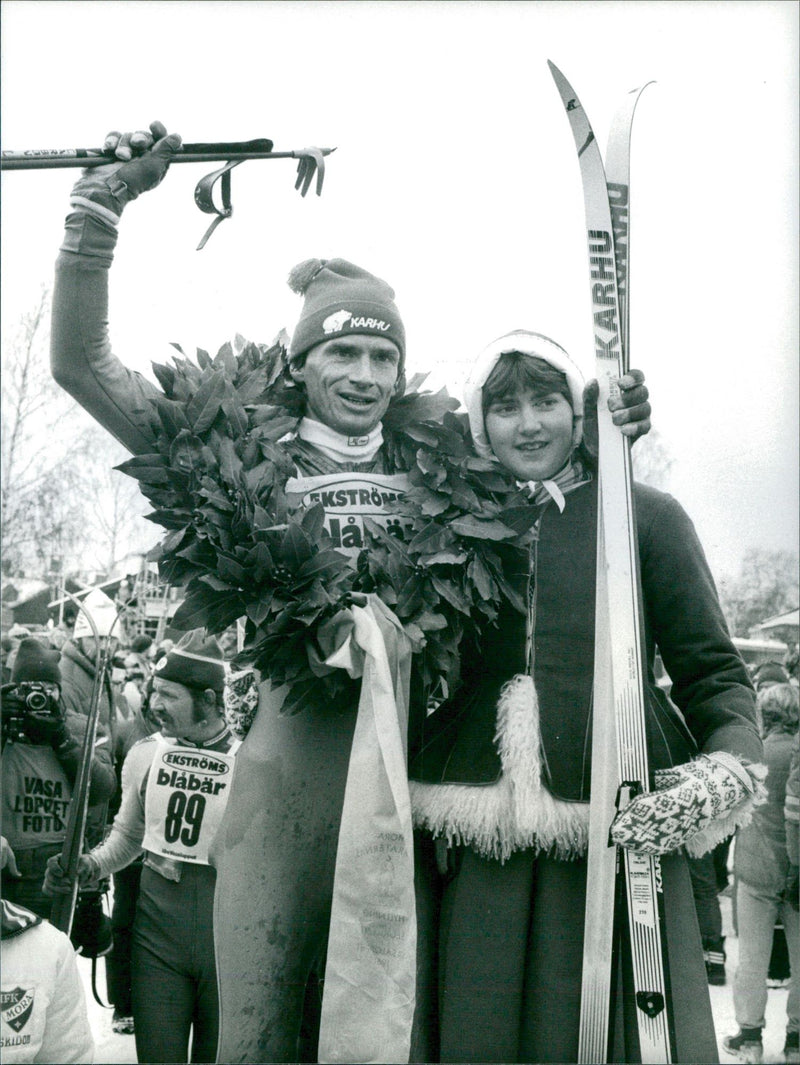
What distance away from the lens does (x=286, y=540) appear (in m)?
2.12

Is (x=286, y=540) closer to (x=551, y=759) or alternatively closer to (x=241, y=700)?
(x=241, y=700)

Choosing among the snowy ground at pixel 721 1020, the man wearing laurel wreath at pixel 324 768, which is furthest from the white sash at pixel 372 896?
the snowy ground at pixel 721 1020

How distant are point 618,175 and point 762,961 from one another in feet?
5.54

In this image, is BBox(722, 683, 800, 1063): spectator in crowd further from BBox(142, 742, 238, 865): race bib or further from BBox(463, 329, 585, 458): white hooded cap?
BBox(142, 742, 238, 865): race bib

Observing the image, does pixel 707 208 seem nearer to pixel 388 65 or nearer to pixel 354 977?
pixel 388 65

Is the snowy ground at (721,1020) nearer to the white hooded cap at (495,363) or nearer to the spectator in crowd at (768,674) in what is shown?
the spectator in crowd at (768,674)

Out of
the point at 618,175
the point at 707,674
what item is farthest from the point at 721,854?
the point at 618,175

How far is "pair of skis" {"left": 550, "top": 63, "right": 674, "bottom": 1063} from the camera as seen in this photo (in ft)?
6.91

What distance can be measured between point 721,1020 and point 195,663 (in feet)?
4.45

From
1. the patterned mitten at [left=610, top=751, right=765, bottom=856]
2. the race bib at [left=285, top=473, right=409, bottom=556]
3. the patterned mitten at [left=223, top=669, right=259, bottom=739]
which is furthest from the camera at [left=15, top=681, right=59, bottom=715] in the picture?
the patterned mitten at [left=610, top=751, right=765, bottom=856]

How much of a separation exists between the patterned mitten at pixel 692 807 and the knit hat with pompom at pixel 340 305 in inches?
42.0

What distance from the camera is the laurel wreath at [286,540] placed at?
2.13 metres

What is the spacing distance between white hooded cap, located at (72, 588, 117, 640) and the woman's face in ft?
3.06

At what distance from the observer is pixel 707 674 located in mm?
2270
